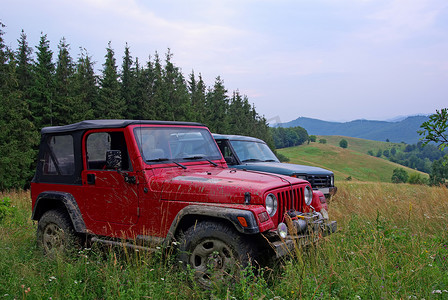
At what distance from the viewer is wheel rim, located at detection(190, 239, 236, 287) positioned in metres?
3.55

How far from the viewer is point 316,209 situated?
15.3 feet

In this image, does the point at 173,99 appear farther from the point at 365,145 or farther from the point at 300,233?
the point at 365,145

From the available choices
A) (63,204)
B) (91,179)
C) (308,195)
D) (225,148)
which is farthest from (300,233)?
(225,148)

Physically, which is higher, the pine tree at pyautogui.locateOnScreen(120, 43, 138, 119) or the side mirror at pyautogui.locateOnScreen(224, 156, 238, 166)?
the pine tree at pyautogui.locateOnScreen(120, 43, 138, 119)

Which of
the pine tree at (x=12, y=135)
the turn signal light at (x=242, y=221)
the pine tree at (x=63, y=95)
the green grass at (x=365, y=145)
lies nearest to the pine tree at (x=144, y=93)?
the pine tree at (x=63, y=95)

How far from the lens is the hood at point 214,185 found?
3783 mm

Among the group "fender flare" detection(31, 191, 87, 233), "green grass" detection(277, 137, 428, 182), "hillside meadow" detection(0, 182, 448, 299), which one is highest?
"fender flare" detection(31, 191, 87, 233)

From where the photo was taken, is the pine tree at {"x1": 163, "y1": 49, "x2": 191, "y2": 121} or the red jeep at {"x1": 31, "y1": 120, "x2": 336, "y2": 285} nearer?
the red jeep at {"x1": 31, "y1": 120, "x2": 336, "y2": 285}

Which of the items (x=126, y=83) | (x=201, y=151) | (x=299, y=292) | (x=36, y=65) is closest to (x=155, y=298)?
(x=299, y=292)

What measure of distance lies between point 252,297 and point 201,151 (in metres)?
2.46

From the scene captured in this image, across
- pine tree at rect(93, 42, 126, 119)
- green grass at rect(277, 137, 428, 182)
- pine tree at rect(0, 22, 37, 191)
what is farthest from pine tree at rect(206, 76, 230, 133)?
green grass at rect(277, 137, 428, 182)

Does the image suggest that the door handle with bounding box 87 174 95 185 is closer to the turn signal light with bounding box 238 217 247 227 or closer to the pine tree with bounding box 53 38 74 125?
the turn signal light with bounding box 238 217 247 227

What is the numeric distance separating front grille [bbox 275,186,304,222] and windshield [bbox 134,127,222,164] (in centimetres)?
143

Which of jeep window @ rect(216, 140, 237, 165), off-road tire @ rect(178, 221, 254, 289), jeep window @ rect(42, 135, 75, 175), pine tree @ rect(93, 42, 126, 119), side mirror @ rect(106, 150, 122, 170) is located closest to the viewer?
off-road tire @ rect(178, 221, 254, 289)
